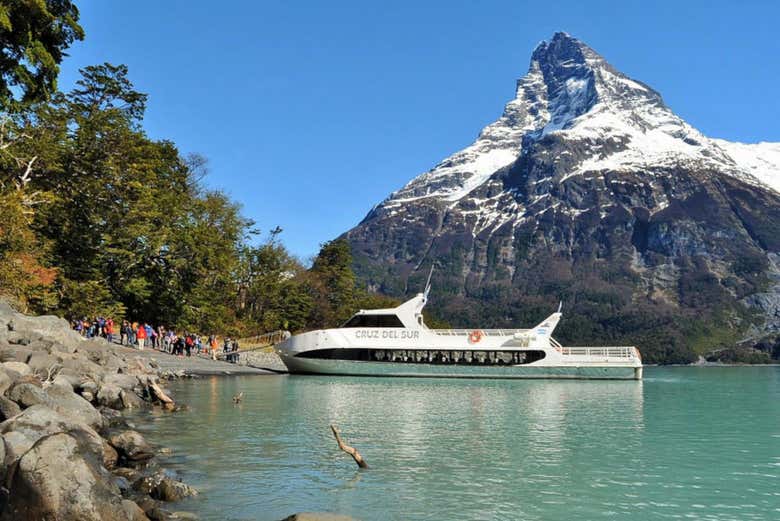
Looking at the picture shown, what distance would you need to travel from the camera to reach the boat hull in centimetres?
4369

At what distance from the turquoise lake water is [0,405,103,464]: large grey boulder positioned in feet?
7.52

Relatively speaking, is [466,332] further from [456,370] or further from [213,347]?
[213,347]

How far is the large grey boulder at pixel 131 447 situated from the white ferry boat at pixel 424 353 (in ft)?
95.6

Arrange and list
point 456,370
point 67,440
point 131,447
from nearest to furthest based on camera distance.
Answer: point 67,440
point 131,447
point 456,370

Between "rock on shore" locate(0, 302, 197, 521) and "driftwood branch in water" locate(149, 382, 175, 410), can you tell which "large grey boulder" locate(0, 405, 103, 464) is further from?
"driftwood branch in water" locate(149, 382, 175, 410)

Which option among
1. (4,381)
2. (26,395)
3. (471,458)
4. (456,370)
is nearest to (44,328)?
(4,381)

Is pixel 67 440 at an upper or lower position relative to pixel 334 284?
lower

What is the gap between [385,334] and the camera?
43812 mm

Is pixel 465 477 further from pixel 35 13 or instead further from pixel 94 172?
pixel 94 172

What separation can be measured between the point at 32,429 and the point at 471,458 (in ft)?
31.3

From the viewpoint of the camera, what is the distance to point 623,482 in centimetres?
1363

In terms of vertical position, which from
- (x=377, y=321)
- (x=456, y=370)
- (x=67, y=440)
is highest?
(x=377, y=321)

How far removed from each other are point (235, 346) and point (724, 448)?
43851 millimetres

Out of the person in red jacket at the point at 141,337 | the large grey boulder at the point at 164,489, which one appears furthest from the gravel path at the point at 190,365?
the large grey boulder at the point at 164,489
